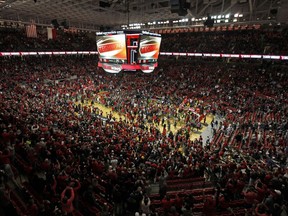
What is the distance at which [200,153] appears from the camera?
41.4ft

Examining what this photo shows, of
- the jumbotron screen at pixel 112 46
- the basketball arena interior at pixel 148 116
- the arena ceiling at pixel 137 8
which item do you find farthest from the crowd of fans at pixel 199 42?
the jumbotron screen at pixel 112 46

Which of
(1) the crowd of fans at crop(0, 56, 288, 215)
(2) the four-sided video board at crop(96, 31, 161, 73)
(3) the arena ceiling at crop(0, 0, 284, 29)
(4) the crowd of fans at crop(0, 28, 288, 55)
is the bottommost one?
(1) the crowd of fans at crop(0, 56, 288, 215)

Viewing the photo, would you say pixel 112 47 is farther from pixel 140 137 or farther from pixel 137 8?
pixel 137 8

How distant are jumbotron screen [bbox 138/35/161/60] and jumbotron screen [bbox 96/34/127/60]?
121cm

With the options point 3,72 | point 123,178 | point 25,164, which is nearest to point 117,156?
point 123,178

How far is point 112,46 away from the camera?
1656cm

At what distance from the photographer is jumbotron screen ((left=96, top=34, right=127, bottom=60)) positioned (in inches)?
627

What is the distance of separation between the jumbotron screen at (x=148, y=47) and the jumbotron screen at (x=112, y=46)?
47.6 inches

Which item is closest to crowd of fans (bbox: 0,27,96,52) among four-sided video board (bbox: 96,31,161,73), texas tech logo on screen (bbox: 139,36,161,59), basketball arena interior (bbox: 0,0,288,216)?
basketball arena interior (bbox: 0,0,288,216)

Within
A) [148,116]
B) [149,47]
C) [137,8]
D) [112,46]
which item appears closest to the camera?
[112,46]

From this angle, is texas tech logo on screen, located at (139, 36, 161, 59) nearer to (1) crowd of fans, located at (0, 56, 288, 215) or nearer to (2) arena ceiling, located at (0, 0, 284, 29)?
(1) crowd of fans, located at (0, 56, 288, 215)

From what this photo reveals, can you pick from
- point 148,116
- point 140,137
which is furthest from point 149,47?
point 148,116

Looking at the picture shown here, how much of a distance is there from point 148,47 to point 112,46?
8.87ft

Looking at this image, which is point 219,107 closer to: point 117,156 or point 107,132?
point 107,132
